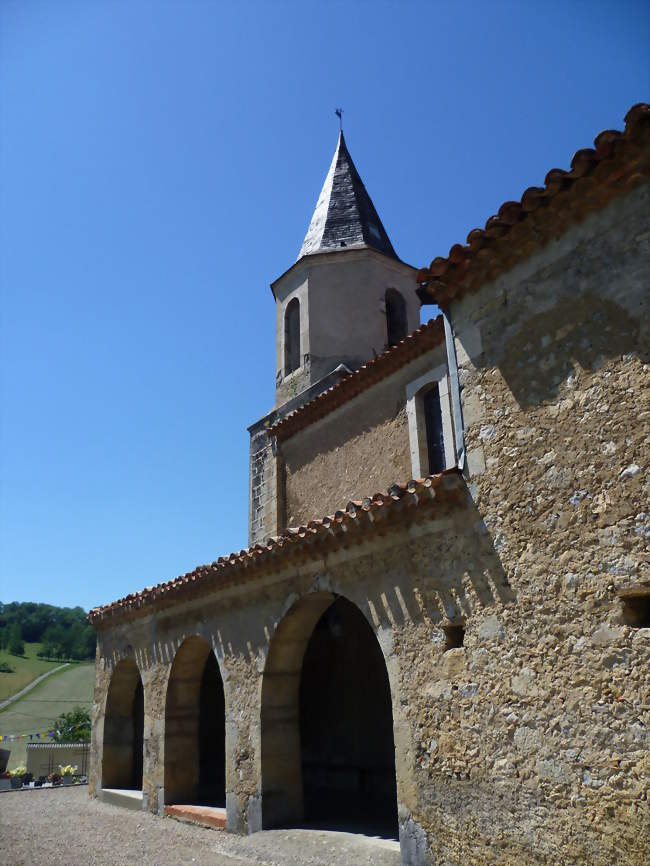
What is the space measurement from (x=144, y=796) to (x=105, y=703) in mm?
2548

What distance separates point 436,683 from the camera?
5770mm

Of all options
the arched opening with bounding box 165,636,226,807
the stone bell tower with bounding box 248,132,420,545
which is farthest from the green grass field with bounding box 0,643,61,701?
the arched opening with bounding box 165,636,226,807

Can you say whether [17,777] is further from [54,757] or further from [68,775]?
[54,757]

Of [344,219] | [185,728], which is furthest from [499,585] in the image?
[344,219]

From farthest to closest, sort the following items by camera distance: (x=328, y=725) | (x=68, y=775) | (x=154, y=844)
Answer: (x=68, y=775) → (x=328, y=725) → (x=154, y=844)

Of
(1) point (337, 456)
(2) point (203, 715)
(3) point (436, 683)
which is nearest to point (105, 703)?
(2) point (203, 715)

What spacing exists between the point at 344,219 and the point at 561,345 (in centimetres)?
1169

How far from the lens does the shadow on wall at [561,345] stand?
5.00 m

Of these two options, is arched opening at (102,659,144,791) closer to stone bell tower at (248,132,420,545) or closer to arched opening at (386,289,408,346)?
stone bell tower at (248,132,420,545)

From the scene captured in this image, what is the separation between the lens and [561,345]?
5391mm

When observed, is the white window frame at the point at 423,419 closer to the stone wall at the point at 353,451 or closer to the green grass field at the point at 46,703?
the stone wall at the point at 353,451

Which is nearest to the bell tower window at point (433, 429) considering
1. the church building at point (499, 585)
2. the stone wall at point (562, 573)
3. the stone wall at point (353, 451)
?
the church building at point (499, 585)

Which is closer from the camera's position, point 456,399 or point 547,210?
point 547,210

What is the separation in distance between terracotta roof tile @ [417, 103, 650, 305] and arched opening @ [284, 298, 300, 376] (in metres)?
8.40
